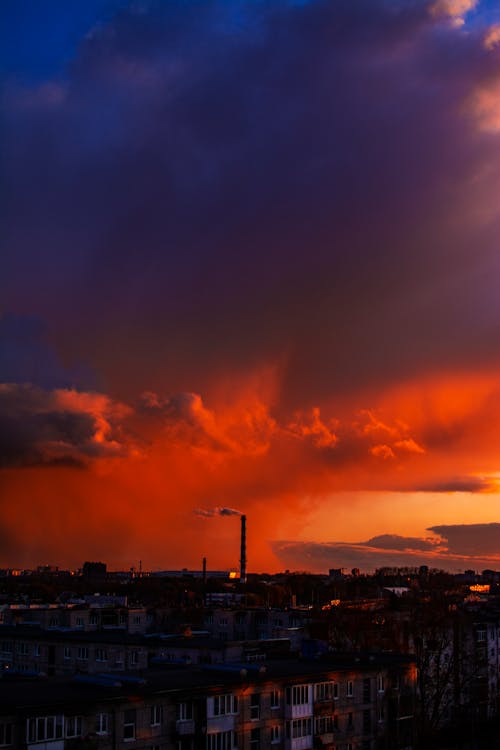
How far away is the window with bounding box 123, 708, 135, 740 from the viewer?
50531 millimetres

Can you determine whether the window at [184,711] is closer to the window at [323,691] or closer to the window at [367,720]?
the window at [323,691]

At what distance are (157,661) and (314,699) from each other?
21.1 meters

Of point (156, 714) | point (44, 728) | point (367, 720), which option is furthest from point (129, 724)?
point (367, 720)

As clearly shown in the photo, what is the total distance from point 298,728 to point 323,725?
2684 mm

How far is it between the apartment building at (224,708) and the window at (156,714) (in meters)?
0.06

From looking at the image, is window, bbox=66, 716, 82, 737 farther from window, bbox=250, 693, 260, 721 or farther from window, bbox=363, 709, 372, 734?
window, bbox=363, 709, 372, 734

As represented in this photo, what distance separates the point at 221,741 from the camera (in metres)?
55.5

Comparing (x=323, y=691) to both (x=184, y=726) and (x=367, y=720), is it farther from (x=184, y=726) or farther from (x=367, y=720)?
(x=184, y=726)

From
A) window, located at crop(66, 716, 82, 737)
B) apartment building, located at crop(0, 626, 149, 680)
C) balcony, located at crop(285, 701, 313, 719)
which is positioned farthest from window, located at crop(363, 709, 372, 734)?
window, located at crop(66, 716, 82, 737)

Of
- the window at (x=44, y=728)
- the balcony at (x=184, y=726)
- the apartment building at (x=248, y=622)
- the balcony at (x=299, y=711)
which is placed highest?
the window at (x=44, y=728)

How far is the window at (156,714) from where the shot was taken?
52000 mm

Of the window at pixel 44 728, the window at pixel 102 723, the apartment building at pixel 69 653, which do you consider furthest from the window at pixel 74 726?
the apartment building at pixel 69 653

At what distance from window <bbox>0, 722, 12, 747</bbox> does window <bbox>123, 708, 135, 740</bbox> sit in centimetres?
732

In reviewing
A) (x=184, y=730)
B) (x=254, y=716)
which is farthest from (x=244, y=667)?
(x=184, y=730)
